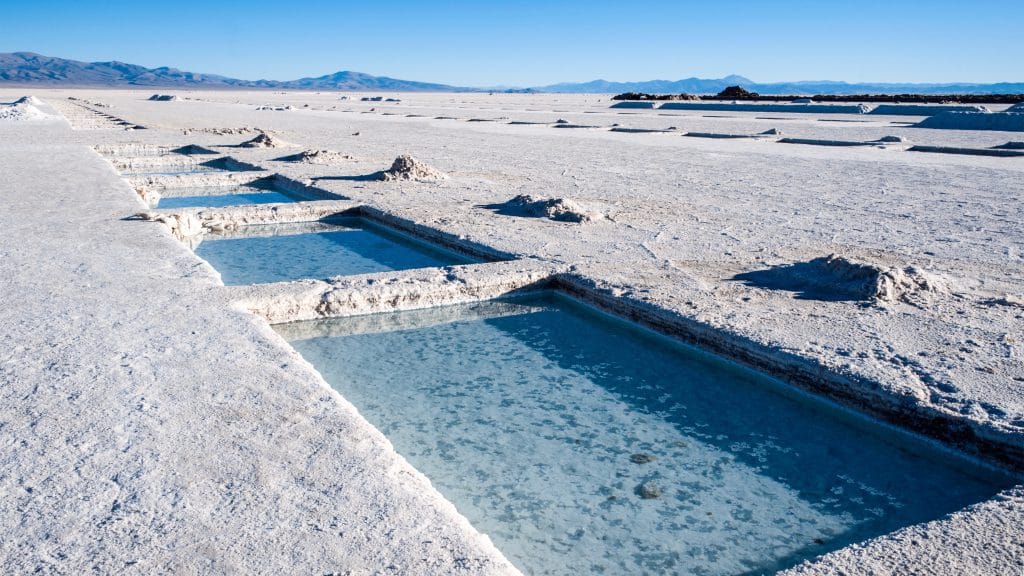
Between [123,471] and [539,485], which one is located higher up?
[123,471]

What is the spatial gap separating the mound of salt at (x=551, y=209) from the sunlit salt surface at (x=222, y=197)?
3188 mm

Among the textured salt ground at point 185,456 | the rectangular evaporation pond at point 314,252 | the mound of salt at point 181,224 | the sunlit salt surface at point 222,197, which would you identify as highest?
the textured salt ground at point 185,456

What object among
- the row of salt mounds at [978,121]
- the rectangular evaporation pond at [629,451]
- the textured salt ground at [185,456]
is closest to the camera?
the textured salt ground at [185,456]

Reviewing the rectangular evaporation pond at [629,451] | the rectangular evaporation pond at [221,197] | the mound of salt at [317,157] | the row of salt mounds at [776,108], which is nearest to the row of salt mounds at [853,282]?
the rectangular evaporation pond at [629,451]

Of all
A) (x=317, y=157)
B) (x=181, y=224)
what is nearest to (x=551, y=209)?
(x=181, y=224)

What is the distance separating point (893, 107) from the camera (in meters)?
29.3

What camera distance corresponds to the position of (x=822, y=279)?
449cm

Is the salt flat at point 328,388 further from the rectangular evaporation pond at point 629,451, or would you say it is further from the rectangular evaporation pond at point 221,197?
the rectangular evaporation pond at point 221,197

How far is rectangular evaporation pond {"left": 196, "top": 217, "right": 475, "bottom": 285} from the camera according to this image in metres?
5.65

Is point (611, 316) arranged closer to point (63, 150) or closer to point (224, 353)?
point (224, 353)

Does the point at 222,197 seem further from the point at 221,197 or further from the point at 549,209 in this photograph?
the point at 549,209

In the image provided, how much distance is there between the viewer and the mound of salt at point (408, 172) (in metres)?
9.23

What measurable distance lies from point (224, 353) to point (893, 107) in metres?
30.9

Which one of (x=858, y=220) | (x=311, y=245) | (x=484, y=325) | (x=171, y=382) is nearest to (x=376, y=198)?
(x=311, y=245)
